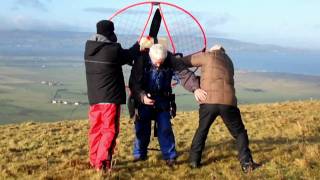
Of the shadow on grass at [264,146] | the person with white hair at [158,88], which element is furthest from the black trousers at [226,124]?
the shadow on grass at [264,146]

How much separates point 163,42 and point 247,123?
8.82 meters

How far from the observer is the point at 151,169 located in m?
9.16

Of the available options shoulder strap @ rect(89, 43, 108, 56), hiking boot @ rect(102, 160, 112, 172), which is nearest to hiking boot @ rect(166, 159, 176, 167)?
hiking boot @ rect(102, 160, 112, 172)

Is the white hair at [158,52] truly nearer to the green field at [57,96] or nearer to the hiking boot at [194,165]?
the hiking boot at [194,165]

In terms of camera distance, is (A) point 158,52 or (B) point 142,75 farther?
(B) point 142,75

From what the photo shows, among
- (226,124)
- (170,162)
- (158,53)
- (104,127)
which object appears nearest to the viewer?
(104,127)

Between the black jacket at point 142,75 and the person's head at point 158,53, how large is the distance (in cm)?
20

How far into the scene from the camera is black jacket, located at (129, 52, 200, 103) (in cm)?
905

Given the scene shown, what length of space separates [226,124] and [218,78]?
33.5 inches

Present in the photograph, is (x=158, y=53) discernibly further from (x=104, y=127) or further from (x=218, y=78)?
(x=104, y=127)

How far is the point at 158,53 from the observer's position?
351 inches

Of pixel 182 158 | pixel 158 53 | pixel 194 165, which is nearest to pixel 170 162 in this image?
pixel 194 165

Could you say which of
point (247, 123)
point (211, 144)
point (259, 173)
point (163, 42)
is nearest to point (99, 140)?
point (163, 42)

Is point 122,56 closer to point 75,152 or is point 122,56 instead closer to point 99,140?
point 99,140
